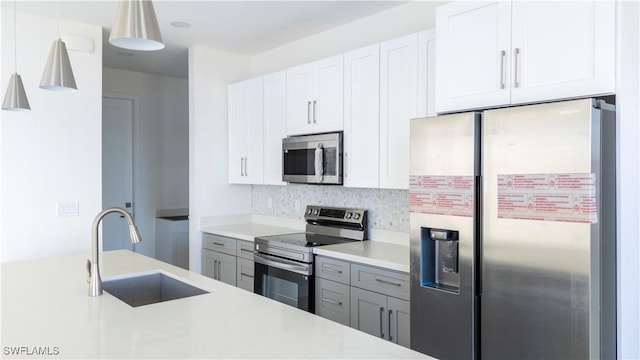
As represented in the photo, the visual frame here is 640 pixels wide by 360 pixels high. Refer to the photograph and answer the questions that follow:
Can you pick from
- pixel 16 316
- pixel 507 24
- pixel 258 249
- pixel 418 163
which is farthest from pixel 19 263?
pixel 507 24

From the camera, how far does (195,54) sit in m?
4.50

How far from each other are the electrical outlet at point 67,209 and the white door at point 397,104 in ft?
8.09

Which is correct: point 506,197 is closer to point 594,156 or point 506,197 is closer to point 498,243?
point 498,243

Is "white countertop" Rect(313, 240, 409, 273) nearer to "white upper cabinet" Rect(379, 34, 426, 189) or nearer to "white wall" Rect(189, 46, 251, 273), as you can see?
"white upper cabinet" Rect(379, 34, 426, 189)

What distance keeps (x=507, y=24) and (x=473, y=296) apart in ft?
4.19

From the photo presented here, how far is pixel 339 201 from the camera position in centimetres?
391

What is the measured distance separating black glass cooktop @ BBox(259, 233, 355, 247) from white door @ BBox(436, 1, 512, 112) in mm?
1409

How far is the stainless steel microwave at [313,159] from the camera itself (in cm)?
340

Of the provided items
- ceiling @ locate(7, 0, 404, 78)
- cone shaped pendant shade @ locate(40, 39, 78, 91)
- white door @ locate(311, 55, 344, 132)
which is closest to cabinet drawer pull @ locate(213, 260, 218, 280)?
white door @ locate(311, 55, 344, 132)

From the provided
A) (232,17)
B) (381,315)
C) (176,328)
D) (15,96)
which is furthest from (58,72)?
(381,315)

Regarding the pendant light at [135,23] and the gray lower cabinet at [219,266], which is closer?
the pendant light at [135,23]

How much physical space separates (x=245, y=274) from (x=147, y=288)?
153 cm

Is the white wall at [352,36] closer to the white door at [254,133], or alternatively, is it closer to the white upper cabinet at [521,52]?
the white door at [254,133]

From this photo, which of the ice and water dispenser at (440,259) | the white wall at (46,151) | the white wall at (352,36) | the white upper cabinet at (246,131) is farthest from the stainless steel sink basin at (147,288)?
the white wall at (352,36)
